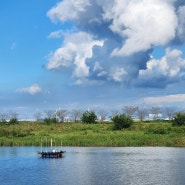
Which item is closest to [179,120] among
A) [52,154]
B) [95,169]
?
[52,154]

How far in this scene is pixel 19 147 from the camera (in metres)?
91.9

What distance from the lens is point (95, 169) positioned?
55875 mm

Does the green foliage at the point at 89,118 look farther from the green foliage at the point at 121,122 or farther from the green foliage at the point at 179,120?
the green foliage at the point at 179,120

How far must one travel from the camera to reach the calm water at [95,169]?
46312 mm

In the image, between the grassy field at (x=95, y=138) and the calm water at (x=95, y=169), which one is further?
the grassy field at (x=95, y=138)

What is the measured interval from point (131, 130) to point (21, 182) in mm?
70033

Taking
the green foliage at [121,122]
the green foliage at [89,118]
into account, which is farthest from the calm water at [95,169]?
the green foliage at [89,118]

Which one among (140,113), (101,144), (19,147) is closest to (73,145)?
(101,144)

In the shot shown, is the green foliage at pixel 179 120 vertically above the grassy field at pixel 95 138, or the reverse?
the green foliage at pixel 179 120

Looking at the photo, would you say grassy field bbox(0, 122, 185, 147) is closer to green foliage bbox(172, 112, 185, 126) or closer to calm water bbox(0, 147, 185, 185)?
green foliage bbox(172, 112, 185, 126)

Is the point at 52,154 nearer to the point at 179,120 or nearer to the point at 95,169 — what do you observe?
the point at 95,169

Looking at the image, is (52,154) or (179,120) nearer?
(52,154)

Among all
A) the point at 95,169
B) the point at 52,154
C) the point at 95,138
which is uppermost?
the point at 95,138

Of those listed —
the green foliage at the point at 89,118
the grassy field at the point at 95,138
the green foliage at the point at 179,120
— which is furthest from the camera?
the green foliage at the point at 89,118
